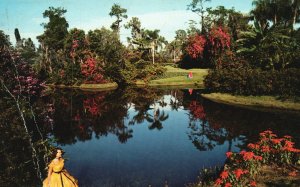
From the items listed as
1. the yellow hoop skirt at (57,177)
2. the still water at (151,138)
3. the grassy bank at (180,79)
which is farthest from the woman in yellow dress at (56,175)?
the grassy bank at (180,79)

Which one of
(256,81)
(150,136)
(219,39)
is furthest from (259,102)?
(219,39)

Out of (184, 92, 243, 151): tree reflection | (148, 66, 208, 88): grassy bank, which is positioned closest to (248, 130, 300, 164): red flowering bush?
(184, 92, 243, 151): tree reflection

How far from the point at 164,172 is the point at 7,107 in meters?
8.75

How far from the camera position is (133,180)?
15773 millimetres

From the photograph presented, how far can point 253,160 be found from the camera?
42.0ft

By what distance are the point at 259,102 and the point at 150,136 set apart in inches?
579

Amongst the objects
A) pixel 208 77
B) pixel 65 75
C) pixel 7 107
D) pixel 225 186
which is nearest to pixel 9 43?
pixel 7 107

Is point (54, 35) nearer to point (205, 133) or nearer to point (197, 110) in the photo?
point (197, 110)

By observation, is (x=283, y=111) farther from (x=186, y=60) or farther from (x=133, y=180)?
(x=186, y=60)

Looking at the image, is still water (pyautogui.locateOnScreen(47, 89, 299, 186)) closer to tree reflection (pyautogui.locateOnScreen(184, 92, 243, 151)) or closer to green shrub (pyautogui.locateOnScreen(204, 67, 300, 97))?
tree reflection (pyautogui.locateOnScreen(184, 92, 243, 151))

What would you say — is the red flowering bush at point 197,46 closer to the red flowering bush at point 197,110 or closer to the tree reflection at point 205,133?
the red flowering bush at point 197,110

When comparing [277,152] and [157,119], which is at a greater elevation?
[277,152]

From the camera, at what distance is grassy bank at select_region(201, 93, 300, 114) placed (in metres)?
30.2

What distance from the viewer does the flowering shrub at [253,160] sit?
11.4 m
